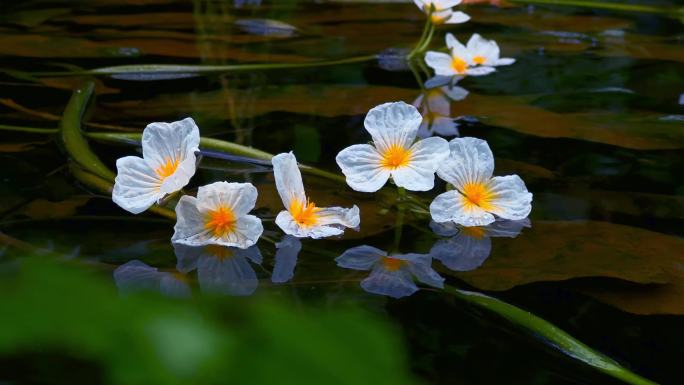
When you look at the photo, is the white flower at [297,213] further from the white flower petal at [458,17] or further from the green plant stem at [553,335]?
the white flower petal at [458,17]

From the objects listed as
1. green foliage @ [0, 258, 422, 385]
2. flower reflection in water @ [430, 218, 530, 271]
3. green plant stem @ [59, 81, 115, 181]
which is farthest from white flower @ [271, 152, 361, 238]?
green foliage @ [0, 258, 422, 385]

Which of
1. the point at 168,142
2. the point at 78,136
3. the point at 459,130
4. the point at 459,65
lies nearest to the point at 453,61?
the point at 459,65

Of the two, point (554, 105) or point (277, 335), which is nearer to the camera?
point (277, 335)

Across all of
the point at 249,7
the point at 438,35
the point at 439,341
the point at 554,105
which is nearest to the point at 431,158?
the point at 439,341

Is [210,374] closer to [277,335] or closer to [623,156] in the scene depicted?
[277,335]

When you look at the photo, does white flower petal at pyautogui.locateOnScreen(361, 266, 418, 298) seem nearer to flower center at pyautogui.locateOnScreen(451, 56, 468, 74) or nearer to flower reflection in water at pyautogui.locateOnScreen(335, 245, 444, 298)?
flower reflection in water at pyautogui.locateOnScreen(335, 245, 444, 298)

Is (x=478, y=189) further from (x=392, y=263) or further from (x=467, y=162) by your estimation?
(x=392, y=263)
